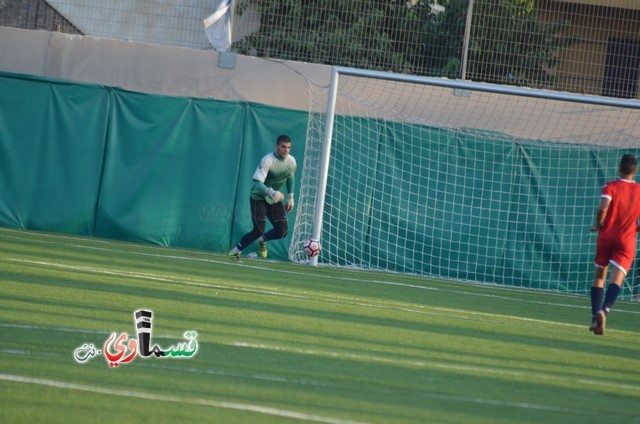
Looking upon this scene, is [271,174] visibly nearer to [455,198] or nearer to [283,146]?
[283,146]

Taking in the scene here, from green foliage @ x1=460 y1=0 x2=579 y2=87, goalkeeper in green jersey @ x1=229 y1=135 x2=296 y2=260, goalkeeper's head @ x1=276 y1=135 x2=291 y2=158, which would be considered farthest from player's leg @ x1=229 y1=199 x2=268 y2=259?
green foliage @ x1=460 y1=0 x2=579 y2=87

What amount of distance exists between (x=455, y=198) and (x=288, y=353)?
1110 cm

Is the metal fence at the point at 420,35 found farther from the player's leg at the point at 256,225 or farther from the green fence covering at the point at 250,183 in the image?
the player's leg at the point at 256,225

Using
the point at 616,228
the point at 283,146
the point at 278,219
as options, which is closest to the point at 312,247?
the point at 278,219

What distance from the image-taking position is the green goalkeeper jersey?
15.0 m

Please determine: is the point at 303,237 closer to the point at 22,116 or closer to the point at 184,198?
the point at 184,198

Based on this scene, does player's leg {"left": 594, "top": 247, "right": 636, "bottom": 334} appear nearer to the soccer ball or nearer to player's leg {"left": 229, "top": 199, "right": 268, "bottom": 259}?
the soccer ball

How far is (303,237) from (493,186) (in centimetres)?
374

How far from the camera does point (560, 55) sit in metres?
19.5

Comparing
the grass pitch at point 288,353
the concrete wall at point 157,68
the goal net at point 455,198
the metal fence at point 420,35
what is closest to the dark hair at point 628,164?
the grass pitch at point 288,353

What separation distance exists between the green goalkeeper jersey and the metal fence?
452 centimetres

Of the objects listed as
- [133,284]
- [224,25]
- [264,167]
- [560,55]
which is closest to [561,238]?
[560,55]

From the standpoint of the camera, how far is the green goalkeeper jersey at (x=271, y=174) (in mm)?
15047

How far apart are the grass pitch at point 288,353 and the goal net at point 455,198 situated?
14.9ft
